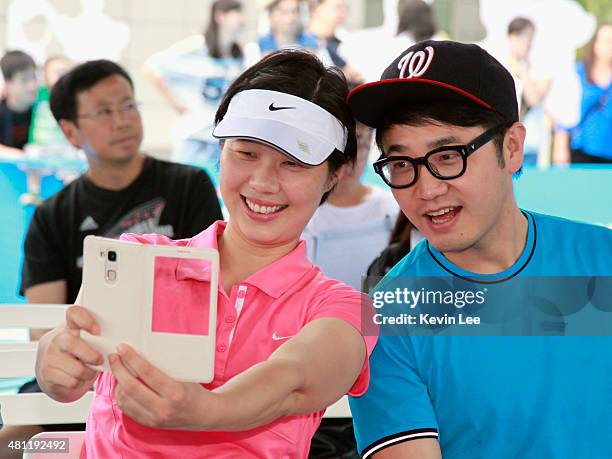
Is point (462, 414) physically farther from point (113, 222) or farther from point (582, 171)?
point (582, 171)

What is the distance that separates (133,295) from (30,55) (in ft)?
20.9

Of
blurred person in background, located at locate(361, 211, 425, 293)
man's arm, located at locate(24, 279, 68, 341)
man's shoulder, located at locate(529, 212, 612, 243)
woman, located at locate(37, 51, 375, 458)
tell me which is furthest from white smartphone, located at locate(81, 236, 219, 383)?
man's arm, located at locate(24, 279, 68, 341)

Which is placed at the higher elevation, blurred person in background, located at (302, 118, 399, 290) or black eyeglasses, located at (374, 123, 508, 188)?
black eyeglasses, located at (374, 123, 508, 188)

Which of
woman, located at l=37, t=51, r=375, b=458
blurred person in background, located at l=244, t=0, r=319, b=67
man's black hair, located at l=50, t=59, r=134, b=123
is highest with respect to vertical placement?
blurred person in background, located at l=244, t=0, r=319, b=67

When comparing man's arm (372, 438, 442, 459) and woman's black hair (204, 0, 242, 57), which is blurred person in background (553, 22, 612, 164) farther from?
man's arm (372, 438, 442, 459)

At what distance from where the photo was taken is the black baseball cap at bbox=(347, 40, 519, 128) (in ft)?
5.11

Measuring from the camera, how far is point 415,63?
5.28 ft

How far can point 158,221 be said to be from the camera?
3.20 metres

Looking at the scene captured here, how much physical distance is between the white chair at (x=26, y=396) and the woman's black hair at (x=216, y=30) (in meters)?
4.89

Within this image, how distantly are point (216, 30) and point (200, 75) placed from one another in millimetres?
645

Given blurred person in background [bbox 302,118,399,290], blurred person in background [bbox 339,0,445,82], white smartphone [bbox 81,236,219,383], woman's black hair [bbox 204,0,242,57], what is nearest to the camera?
white smartphone [bbox 81,236,219,383]

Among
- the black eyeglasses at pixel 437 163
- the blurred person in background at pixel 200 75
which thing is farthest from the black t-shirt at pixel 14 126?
the black eyeglasses at pixel 437 163

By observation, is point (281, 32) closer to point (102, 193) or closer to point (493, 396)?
point (102, 193)

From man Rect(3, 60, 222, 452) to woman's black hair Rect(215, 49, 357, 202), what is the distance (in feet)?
4.96
